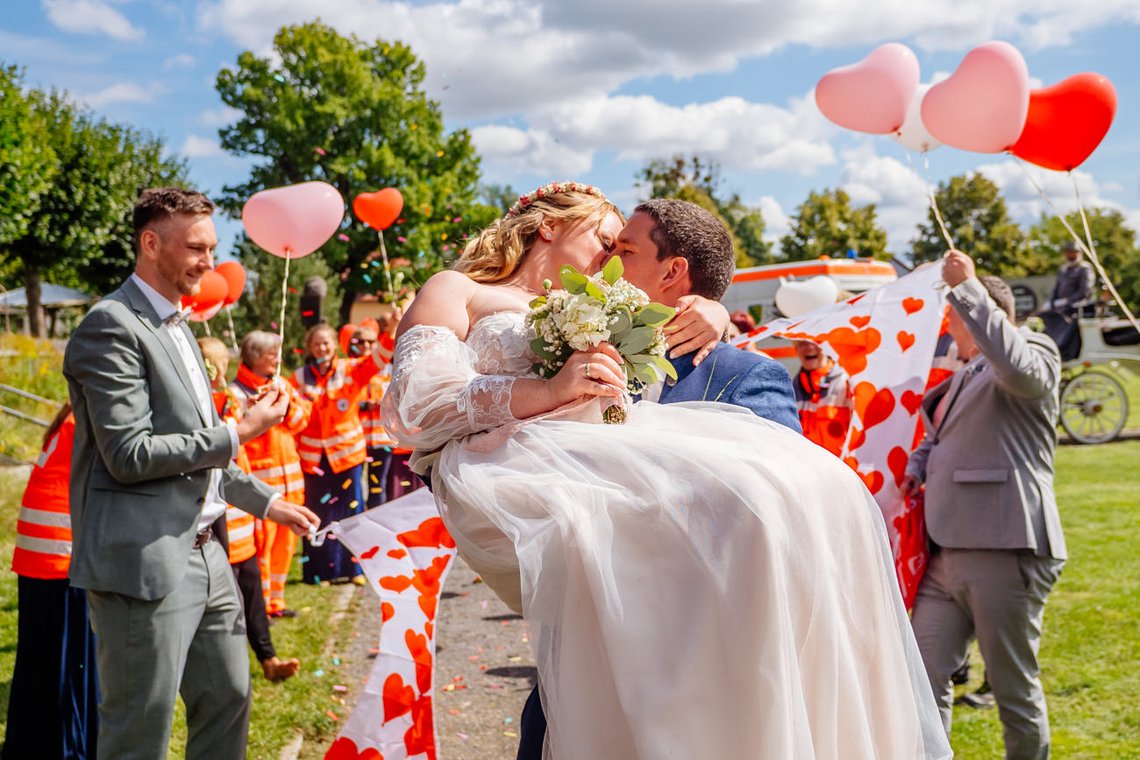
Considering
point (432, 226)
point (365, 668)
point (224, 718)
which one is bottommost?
point (365, 668)

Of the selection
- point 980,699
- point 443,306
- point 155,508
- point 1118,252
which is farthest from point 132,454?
point 1118,252

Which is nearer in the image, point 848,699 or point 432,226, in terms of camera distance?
point 848,699

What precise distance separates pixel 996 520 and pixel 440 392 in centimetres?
261

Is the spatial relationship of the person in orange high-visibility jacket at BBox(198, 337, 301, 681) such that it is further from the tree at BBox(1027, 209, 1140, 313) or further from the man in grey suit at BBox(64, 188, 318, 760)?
the tree at BBox(1027, 209, 1140, 313)

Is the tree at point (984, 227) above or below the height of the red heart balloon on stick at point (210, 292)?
above

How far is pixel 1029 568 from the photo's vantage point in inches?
153

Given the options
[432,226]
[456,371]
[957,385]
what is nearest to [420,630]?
[456,371]

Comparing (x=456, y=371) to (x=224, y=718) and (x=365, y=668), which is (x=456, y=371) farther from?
(x=365, y=668)

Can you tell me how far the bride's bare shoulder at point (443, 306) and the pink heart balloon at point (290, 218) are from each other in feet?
9.43

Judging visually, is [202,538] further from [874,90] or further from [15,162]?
[15,162]

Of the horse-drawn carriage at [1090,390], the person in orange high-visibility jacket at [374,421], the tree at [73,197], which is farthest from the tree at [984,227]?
the person in orange high-visibility jacket at [374,421]

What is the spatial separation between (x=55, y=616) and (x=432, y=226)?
3180cm

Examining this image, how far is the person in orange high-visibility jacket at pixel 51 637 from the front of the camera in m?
4.11

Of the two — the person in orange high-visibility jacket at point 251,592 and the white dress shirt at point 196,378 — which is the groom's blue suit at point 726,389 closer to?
the white dress shirt at point 196,378
